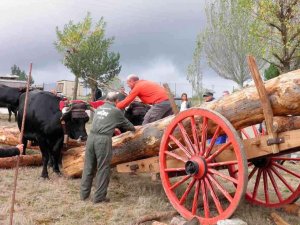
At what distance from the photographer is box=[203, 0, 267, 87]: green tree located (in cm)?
2522

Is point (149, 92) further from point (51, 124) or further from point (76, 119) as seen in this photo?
point (51, 124)

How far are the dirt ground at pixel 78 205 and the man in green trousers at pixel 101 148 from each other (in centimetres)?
21

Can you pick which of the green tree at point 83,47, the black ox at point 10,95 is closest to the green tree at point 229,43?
the green tree at point 83,47

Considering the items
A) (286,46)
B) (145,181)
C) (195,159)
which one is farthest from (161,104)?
(286,46)

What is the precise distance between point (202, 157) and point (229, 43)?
23.0 meters

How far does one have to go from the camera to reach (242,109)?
4.57 m

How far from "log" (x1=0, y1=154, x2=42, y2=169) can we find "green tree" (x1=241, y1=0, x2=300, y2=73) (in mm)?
9605

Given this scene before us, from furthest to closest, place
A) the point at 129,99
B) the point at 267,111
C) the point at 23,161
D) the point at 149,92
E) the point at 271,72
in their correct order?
the point at 271,72 → the point at 23,161 → the point at 149,92 → the point at 129,99 → the point at 267,111

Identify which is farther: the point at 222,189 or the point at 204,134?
the point at 204,134

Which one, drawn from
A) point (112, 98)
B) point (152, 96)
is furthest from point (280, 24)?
point (112, 98)

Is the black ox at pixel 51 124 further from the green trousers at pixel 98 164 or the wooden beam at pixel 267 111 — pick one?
the wooden beam at pixel 267 111

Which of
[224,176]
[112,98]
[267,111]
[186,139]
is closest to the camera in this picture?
[267,111]

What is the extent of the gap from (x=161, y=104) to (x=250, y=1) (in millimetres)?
9852

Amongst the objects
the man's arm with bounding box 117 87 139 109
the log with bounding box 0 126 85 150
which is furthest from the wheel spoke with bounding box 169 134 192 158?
the log with bounding box 0 126 85 150
